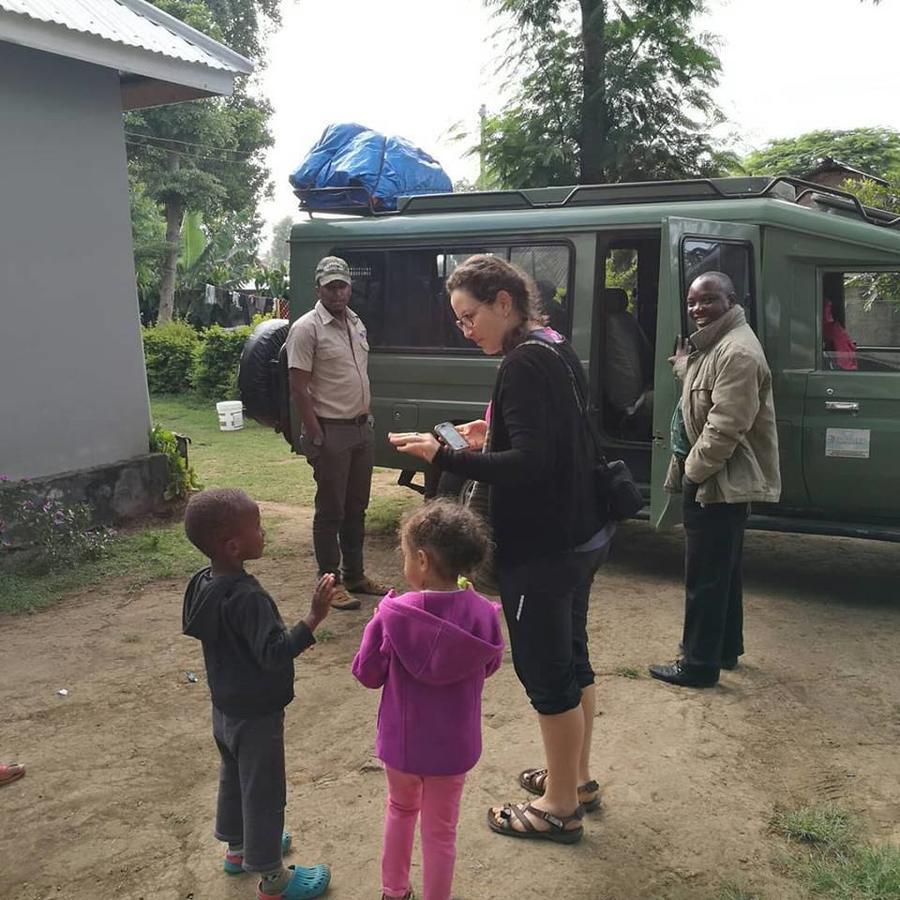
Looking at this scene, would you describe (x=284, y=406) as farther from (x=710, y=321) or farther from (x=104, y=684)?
(x=710, y=321)

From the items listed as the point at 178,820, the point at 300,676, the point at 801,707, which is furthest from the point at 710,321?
the point at 178,820

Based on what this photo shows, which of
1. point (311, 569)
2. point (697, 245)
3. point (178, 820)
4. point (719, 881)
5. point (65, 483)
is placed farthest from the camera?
point (65, 483)

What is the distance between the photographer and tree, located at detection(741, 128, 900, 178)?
15.0 m

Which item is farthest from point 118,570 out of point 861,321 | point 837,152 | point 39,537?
point 837,152

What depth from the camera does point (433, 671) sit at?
2.07 m

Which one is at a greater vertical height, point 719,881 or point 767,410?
point 767,410

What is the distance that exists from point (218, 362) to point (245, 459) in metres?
5.85

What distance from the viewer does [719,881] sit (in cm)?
246

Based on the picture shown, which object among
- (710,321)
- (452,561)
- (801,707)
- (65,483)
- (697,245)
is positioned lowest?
(801,707)

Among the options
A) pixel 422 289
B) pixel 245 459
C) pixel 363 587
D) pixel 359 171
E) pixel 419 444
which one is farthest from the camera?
pixel 245 459

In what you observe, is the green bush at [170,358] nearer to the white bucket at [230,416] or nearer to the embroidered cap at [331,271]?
the white bucket at [230,416]

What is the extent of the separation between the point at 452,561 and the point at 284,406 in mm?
4052

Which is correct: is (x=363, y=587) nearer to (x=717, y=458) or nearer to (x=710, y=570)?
(x=710, y=570)

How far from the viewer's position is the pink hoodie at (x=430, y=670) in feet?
6.79
